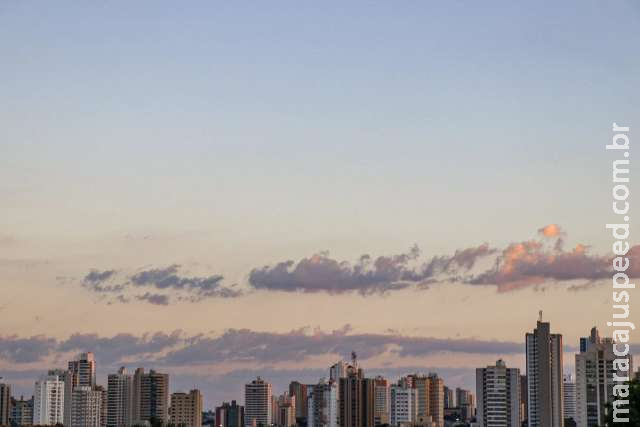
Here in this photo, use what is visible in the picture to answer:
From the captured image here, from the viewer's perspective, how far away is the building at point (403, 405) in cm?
13538

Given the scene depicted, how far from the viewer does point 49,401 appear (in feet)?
460

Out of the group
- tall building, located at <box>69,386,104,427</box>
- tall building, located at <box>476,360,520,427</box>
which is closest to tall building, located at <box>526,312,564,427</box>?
tall building, located at <box>476,360,520,427</box>

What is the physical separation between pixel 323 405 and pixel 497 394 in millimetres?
22013

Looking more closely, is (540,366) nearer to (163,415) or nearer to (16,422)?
(163,415)

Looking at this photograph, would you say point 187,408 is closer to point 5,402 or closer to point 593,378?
point 5,402

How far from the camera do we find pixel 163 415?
130 m

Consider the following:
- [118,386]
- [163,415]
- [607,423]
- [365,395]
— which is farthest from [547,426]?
[607,423]

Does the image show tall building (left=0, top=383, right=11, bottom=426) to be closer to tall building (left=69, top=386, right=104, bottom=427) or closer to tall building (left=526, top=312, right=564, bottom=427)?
tall building (left=69, top=386, right=104, bottom=427)

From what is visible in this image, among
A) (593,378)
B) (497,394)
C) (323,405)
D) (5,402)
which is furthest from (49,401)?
(593,378)

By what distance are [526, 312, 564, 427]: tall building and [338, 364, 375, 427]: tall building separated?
26990 millimetres

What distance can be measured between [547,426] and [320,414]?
104 feet

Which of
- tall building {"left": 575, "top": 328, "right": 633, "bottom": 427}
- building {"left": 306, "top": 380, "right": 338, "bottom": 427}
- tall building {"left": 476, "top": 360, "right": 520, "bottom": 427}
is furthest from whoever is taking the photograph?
building {"left": 306, "top": 380, "right": 338, "bottom": 427}

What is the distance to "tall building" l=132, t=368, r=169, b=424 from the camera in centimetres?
13412

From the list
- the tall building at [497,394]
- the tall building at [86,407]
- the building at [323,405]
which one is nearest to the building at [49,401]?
the tall building at [86,407]
